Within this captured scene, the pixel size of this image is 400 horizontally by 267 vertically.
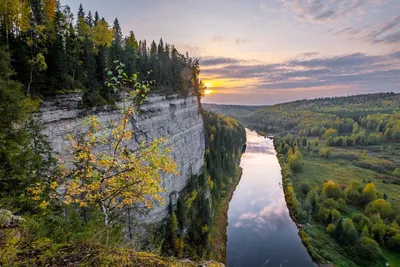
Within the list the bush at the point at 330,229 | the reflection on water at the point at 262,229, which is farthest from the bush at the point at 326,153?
the bush at the point at 330,229

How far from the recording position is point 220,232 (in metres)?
34.3

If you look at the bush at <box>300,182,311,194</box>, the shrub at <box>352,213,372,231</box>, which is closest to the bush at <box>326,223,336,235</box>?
the shrub at <box>352,213,372,231</box>

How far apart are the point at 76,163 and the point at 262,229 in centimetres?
3708

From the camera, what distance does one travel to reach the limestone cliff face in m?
13.6

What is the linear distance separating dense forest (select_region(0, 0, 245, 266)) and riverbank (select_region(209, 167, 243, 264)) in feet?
3.32

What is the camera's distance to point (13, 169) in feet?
26.6

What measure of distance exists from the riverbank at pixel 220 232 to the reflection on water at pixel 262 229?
35.7 inches

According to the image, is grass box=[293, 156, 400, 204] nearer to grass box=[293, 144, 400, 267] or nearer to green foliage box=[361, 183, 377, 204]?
grass box=[293, 144, 400, 267]

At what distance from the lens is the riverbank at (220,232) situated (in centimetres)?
2919

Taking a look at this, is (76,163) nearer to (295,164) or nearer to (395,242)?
(395,242)

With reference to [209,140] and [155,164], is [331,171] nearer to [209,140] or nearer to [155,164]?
[209,140]

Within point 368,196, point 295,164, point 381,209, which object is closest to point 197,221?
point 381,209

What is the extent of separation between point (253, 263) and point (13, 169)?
29769mm

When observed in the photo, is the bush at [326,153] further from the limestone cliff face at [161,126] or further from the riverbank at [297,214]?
the limestone cliff face at [161,126]
